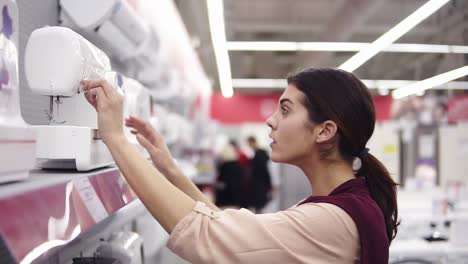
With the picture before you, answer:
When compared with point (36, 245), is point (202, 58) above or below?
above

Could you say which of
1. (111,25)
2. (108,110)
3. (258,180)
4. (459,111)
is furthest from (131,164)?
(258,180)

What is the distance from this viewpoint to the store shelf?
2.47 ft

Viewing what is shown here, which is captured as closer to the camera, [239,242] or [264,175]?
[239,242]

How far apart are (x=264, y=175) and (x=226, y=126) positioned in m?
7.58

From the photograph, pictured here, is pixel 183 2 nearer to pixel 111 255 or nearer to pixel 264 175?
pixel 264 175

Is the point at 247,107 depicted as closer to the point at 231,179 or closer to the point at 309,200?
the point at 231,179

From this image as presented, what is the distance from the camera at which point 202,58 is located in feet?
51.0

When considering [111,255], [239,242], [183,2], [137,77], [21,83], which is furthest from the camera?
[183,2]

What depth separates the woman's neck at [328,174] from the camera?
63.0 inches

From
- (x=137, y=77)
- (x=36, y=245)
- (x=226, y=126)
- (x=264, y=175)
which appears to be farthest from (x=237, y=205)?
(x=36, y=245)

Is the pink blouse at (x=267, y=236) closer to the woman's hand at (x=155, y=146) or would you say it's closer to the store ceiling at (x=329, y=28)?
the woman's hand at (x=155, y=146)

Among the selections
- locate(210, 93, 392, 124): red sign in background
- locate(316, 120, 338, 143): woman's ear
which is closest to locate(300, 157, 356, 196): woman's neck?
locate(316, 120, 338, 143): woman's ear

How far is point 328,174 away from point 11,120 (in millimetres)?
966

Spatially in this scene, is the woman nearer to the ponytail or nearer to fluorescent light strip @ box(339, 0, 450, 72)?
the ponytail
